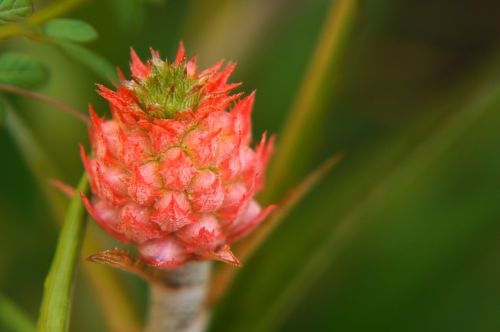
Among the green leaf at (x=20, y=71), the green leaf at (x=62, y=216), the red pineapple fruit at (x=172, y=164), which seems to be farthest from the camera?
the green leaf at (x=62, y=216)

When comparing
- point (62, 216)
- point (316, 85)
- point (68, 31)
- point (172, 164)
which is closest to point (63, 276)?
point (172, 164)

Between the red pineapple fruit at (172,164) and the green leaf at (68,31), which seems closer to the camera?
the red pineapple fruit at (172,164)

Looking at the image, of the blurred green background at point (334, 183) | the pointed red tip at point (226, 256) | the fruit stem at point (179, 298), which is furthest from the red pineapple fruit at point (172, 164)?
the blurred green background at point (334, 183)

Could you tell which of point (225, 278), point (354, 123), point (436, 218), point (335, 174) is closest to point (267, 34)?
point (354, 123)

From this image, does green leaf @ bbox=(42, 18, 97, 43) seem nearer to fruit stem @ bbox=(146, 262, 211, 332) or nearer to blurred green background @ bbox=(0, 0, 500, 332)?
blurred green background @ bbox=(0, 0, 500, 332)

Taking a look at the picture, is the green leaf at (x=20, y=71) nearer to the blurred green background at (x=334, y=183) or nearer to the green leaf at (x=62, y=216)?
the blurred green background at (x=334, y=183)

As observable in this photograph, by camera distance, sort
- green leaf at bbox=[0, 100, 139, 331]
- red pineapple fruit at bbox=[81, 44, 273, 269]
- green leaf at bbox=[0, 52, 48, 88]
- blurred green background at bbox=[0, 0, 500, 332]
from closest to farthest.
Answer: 1. red pineapple fruit at bbox=[81, 44, 273, 269]
2. green leaf at bbox=[0, 52, 48, 88]
3. green leaf at bbox=[0, 100, 139, 331]
4. blurred green background at bbox=[0, 0, 500, 332]

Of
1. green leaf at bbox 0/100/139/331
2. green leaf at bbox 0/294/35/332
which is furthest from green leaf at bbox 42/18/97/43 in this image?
green leaf at bbox 0/294/35/332
